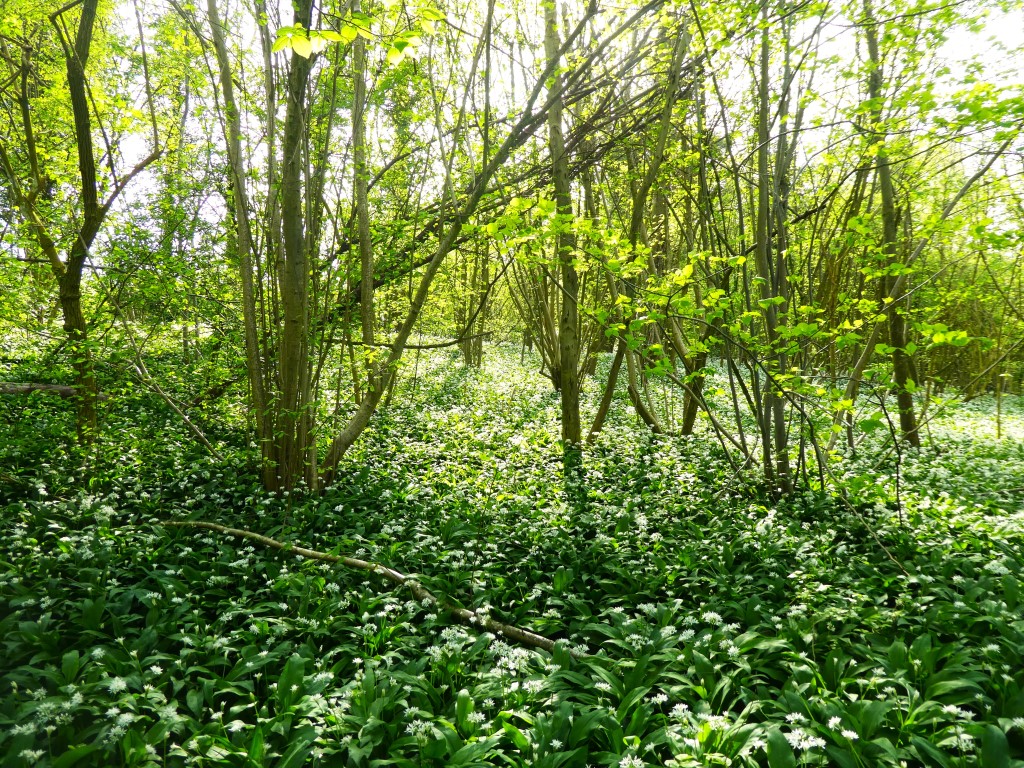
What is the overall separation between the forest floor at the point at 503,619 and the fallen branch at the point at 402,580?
8 cm

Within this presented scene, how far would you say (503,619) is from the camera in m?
4.03

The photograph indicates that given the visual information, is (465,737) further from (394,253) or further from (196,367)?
(196,367)

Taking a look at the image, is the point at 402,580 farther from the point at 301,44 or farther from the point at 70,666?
the point at 301,44

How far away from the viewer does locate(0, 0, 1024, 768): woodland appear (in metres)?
2.87

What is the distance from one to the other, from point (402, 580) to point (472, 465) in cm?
308

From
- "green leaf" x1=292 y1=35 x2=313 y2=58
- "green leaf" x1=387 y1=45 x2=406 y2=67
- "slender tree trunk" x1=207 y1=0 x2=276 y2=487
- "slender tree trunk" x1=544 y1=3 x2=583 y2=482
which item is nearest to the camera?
"green leaf" x1=292 y1=35 x2=313 y2=58

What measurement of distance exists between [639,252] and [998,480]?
5769 mm

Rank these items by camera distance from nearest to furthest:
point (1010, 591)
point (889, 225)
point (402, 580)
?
point (1010, 591) < point (402, 580) < point (889, 225)

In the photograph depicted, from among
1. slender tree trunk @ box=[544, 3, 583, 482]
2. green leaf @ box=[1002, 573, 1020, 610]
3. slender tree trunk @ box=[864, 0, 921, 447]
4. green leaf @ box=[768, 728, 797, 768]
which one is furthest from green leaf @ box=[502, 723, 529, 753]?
slender tree trunk @ box=[864, 0, 921, 447]

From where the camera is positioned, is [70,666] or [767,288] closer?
[70,666]

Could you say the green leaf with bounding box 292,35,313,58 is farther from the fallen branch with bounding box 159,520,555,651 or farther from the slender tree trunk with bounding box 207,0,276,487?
the slender tree trunk with bounding box 207,0,276,487

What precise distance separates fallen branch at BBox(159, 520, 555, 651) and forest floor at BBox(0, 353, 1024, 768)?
8 centimetres

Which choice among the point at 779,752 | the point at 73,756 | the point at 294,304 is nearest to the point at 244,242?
the point at 294,304

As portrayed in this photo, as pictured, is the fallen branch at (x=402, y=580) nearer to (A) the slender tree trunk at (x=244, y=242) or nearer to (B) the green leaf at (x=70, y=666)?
(A) the slender tree trunk at (x=244, y=242)
